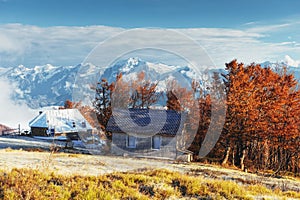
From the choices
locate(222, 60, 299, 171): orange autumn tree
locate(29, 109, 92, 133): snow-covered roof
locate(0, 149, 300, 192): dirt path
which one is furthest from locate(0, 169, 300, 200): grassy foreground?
locate(29, 109, 92, 133): snow-covered roof

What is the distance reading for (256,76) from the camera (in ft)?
98.7

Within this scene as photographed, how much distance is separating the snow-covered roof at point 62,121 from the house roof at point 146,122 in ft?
73.7

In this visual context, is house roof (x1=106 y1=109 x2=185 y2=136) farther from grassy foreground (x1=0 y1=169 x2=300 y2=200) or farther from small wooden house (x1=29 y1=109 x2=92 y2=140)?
small wooden house (x1=29 y1=109 x2=92 y2=140)

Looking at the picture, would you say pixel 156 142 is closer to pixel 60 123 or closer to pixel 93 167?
pixel 93 167

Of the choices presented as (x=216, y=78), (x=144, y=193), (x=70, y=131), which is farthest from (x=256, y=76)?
(x=70, y=131)

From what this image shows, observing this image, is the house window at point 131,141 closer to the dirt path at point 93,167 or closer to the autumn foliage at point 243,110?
the autumn foliage at point 243,110

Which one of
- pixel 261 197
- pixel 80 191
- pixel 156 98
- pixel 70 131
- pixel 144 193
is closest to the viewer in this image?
pixel 80 191

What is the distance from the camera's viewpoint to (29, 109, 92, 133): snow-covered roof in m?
49.9

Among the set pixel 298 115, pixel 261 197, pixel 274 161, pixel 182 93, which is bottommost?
pixel 274 161

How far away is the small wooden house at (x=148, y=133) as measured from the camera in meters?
25.6

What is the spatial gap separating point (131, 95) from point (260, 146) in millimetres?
16539

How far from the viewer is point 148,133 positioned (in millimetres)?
26312

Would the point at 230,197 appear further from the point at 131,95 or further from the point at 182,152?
the point at 131,95

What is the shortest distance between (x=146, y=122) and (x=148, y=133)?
1.24 metres
